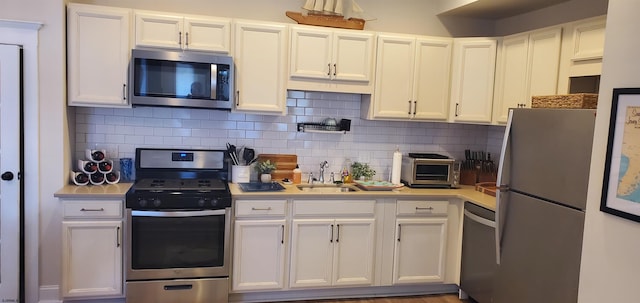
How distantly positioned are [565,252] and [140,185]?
2848 millimetres

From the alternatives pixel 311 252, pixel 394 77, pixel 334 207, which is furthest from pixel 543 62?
pixel 311 252

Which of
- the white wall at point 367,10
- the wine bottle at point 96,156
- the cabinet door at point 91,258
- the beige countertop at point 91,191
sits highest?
the white wall at point 367,10

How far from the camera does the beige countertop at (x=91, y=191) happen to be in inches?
120

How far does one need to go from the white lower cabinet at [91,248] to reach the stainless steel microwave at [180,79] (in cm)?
81

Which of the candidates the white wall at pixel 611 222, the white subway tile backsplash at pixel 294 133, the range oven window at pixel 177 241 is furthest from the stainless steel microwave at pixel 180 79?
the white wall at pixel 611 222

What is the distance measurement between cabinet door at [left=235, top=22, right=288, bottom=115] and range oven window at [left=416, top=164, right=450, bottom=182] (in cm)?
133

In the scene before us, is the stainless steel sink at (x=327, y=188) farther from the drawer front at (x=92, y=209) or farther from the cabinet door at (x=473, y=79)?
the drawer front at (x=92, y=209)

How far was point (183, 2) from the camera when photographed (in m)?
3.62

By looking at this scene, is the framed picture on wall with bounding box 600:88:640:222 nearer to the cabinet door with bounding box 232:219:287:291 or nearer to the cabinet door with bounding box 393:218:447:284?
the cabinet door with bounding box 393:218:447:284

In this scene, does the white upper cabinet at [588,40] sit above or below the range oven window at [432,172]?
above

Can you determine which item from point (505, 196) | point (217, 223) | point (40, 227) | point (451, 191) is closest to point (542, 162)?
point (505, 196)

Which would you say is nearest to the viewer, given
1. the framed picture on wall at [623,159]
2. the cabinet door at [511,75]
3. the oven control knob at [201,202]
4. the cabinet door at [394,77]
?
the framed picture on wall at [623,159]

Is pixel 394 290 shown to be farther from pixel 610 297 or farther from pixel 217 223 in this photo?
pixel 610 297

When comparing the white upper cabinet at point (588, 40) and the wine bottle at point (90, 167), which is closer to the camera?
the white upper cabinet at point (588, 40)
